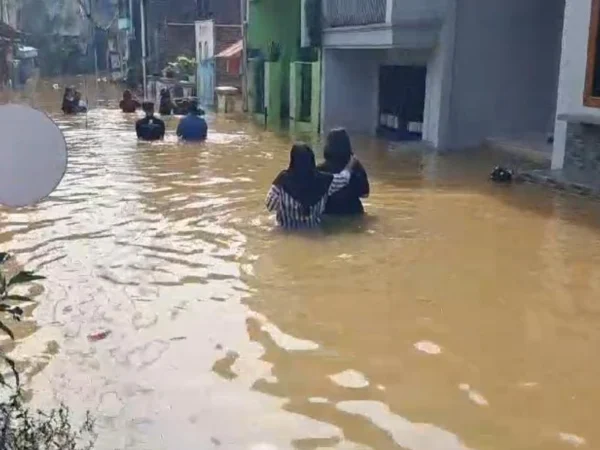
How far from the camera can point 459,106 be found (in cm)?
1798

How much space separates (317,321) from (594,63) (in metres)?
8.13

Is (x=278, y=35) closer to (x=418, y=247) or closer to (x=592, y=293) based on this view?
(x=418, y=247)

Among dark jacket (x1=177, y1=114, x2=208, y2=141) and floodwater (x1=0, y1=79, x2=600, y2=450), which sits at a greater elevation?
dark jacket (x1=177, y1=114, x2=208, y2=141)

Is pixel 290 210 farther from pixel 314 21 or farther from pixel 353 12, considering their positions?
pixel 314 21

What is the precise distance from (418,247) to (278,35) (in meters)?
20.2

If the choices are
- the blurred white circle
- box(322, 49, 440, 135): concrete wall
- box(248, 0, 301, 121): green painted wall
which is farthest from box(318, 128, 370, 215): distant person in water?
box(248, 0, 301, 121): green painted wall

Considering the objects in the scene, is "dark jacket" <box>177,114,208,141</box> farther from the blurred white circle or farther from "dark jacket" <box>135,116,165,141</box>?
the blurred white circle

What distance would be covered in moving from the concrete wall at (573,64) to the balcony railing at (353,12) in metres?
4.93

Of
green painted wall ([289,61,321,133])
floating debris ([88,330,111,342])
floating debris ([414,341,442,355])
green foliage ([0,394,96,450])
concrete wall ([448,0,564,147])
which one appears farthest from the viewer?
green painted wall ([289,61,321,133])

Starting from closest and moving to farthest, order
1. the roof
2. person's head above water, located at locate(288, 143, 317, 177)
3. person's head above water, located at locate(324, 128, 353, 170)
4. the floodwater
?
the floodwater
person's head above water, located at locate(288, 143, 317, 177)
person's head above water, located at locate(324, 128, 353, 170)
the roof

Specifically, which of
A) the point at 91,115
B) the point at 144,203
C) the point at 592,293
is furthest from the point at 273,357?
the point at 91,115

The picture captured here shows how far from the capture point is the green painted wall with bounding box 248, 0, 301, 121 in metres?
26.5

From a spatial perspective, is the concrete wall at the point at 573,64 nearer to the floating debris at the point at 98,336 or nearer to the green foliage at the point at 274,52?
the floating debris at the point at 98,336

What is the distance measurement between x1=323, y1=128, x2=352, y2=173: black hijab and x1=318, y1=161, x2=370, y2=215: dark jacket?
0.05 feet
